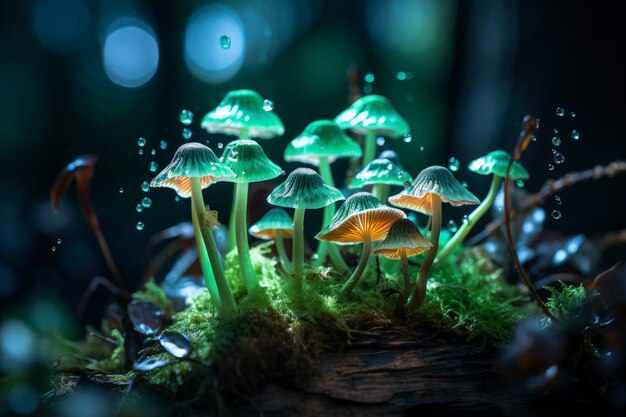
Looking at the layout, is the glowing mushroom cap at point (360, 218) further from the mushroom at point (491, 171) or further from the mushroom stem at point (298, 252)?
→ the mushroom at point (491, 171)

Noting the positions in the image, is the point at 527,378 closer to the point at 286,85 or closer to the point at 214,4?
the point at 286,85

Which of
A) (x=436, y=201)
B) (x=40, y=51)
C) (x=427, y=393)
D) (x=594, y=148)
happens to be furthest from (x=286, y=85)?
(x=427, y=393)

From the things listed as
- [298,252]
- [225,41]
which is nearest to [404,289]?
[298,252]

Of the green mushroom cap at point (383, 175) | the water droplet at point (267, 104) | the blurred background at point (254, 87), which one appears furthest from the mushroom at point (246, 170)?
the blurred background at point (254, 87)

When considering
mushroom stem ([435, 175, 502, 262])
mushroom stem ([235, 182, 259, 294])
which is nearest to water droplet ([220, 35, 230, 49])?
mushroom stem ([235, 182, 259, 294])

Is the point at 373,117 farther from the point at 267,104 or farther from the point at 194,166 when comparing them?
the point at 194,166
